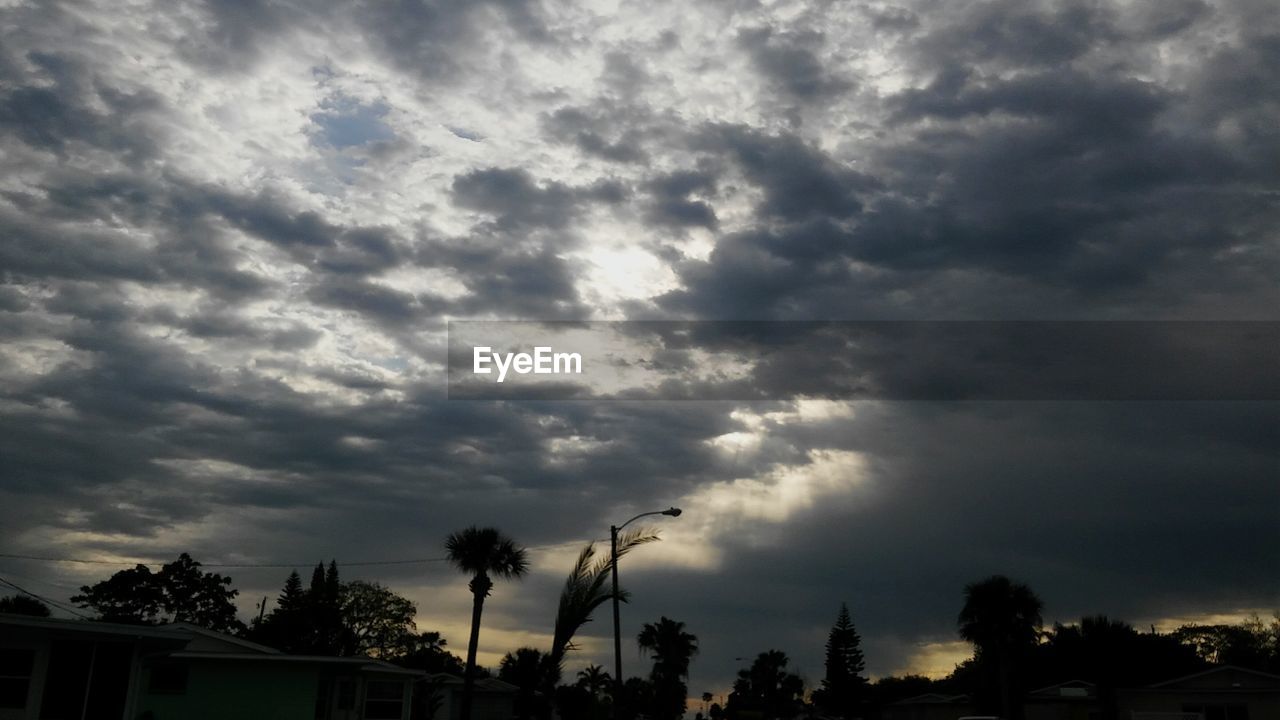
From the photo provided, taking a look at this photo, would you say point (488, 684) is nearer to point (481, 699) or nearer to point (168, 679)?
point (481, 699)

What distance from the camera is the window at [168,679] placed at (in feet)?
103

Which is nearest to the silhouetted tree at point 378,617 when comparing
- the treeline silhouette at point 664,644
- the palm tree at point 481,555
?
the treeline silhouette at point 664,644

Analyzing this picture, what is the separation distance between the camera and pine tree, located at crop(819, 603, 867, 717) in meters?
122

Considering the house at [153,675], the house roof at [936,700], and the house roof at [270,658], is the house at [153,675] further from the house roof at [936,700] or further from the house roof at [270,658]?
the house roof at [936,700]

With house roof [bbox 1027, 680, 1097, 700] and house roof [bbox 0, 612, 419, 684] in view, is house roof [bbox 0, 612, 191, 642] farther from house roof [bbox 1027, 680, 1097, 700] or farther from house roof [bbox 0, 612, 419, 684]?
house roof [bbox 1027, 680, 1097, 700]

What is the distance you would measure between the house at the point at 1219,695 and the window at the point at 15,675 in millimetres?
43067

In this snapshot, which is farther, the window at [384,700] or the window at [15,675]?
the window at [384,700]

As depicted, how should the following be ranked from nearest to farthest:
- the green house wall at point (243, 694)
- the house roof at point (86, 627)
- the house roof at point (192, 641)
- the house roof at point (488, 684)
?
the house roof at point (86, 627)
the house roof at point (192, 641)
the green house wall at point (243, 694)
the house roof at point (488, 684)

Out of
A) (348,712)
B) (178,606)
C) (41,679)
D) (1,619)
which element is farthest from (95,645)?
(178,606)

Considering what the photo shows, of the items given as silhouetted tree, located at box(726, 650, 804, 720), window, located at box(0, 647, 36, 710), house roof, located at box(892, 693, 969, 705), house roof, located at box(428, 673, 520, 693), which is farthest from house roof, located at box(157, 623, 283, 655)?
silhouetted tree, located at box(726, 650, 804, 720)

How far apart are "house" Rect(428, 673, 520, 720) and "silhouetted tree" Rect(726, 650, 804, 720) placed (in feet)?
226

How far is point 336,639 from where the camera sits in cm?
8312

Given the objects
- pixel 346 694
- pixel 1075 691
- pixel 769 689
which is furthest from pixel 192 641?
pixel 769 689

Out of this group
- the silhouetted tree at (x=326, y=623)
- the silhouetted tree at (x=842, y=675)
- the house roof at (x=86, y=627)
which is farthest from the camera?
the silhouetted tree at (x=842, y=675)
